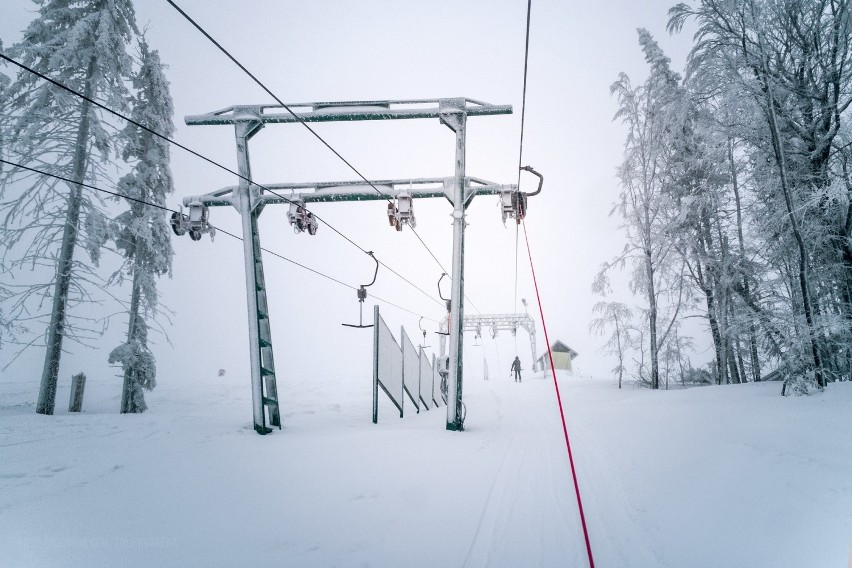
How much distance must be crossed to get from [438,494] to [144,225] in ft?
45.1

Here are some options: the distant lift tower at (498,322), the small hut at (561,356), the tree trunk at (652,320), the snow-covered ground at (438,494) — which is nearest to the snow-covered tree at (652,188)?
the tree trunk at (652,320)

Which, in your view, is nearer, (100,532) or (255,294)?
(100,532)

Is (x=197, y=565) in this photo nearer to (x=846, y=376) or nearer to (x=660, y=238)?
(x=846, y=376)

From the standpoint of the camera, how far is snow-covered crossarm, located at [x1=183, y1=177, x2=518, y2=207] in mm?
7797

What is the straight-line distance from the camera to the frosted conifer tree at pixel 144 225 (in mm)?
11648

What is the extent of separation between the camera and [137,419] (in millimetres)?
8359

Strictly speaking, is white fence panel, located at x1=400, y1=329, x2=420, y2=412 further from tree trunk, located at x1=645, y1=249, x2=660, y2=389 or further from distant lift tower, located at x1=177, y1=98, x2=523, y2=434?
tree trunk, located at x1=645, y1=249, x2=660, y2=389

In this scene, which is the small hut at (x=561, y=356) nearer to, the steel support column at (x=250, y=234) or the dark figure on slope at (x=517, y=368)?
the dark figure on slope at (x=517, y=368)

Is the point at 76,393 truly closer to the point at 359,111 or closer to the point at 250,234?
the point at 250,234

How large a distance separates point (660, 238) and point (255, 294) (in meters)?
14.5

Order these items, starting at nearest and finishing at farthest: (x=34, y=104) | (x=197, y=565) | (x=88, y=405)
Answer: (x=197, y=565), (x=34, y=104), (x=88, y=405)

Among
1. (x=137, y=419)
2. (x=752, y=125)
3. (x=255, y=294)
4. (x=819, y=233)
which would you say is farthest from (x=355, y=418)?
(x=752, y=125)

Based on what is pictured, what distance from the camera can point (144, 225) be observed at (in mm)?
12094

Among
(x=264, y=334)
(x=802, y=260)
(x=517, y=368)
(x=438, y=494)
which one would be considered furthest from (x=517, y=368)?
(x=438, y=494)
